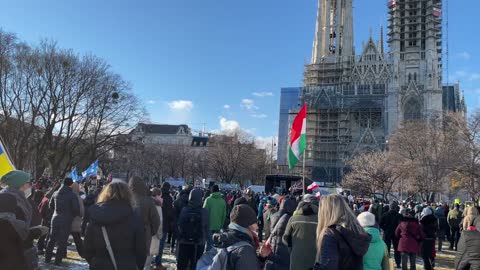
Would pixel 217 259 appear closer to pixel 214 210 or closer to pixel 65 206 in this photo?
pixel 65 206

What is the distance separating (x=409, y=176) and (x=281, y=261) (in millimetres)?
37332

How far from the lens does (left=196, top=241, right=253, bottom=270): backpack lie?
3.51 metres

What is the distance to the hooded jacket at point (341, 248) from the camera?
3.71 m

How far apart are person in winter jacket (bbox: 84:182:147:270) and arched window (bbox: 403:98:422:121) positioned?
66.3 m

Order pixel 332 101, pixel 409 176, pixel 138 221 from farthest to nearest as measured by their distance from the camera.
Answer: pixel 332 101
pixel 409 176
pixel 138 221

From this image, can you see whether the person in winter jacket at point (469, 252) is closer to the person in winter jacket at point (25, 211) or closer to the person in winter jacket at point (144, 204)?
the person in winter jacket at point (144, 204)

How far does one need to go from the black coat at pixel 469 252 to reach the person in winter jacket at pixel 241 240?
119 inches

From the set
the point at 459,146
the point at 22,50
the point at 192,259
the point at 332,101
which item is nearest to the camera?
the point at 192,259

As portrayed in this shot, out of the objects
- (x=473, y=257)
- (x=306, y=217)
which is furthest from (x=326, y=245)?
(x=473, y=257)

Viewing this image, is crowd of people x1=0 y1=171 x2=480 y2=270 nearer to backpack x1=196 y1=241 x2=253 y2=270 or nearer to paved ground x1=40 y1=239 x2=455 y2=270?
backpack x1=196 y1=241 x2=253 y2=270

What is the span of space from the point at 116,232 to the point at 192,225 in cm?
336

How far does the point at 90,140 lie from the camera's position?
1405 inches

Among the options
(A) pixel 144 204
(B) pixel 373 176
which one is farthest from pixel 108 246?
(B) pixel 373 176

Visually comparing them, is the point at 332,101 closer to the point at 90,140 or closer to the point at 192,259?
the point at 90,140
